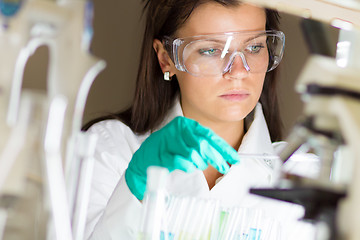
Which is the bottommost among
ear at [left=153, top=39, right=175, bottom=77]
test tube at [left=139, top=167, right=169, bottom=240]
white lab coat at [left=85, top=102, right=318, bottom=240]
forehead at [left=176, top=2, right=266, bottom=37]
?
white lab coat at [left=85, top=102, right=318, bottom=240]

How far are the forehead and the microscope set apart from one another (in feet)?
2.86

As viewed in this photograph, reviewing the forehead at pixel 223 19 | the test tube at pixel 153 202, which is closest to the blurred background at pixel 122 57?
the forehead at pixel 223 19

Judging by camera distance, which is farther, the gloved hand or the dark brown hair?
the dark brown hair

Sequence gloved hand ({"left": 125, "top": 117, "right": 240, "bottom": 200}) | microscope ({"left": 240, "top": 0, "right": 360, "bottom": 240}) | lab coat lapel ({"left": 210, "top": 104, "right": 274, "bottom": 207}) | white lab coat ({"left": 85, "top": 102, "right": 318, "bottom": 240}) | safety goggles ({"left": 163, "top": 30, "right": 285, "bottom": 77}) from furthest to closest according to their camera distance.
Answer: lab coat lapel ({"left": 210, "top": 104, "right": 274, "bottom": 207}), safety goggles ({"left": 163, "top": 30, "right": 285, "bottom": 77}), white lab coat ({"left": 85, "top": 102, "right": 318, "bottom": 240}), gloved hand ({"left": 125, "top": 117, "right": 240, "bottom": 200}), microscope ({"left": 240, "top": 0, "right": 360, "bottom": 240})

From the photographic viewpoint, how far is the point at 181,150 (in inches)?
42.9

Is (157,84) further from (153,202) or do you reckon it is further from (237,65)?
(153,202)

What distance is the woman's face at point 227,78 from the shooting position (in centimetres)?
157

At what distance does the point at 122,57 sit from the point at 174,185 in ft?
3.22

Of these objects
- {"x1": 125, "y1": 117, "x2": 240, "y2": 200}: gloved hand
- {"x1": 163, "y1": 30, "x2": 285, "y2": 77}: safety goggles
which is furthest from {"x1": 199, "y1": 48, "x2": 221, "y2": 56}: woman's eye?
{"x1": 125, "y1": 117, "x2": 240, "y2": 200}: gloved hand

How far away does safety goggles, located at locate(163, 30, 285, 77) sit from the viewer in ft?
4.94

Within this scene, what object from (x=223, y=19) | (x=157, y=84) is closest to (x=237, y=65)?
(x=223, y=19)

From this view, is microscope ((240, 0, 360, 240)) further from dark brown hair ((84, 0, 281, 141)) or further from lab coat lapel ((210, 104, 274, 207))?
dark brown hair ((84, 0, 281, 141))

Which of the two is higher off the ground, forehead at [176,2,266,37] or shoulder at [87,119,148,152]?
forehead at [176,2,266,37]

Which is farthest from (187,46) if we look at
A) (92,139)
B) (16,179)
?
(16,179)
